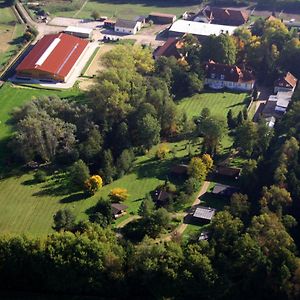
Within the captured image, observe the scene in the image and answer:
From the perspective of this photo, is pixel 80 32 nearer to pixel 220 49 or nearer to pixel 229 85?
pixel 220 49

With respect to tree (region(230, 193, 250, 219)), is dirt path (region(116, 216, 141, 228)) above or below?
below

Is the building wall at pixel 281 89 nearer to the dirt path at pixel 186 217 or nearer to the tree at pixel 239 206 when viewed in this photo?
the dirt path at pixel 186 217

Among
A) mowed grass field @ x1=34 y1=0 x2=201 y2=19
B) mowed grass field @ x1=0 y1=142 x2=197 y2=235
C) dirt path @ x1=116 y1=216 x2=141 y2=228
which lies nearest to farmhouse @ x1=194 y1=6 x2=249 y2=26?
mowed grass field @ x1=34 y1=0 x2=201 y2=19

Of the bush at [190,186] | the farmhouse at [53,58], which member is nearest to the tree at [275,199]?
the bush at [190,186]

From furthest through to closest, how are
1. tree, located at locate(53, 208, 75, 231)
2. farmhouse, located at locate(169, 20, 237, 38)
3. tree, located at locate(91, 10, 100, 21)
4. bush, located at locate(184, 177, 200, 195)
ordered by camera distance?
tree, located at locate(91, 10, 100, 21), farmhouse, located at locate(169, 20, 237, 38), bush, located at locate(184, 177, 200, 195), tree, located at locate(53, 208, 75, 231)

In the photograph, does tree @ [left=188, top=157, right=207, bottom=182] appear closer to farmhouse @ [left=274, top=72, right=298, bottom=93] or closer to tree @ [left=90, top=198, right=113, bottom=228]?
tree @ [left=90, top=198, right=113, bottom=228]
